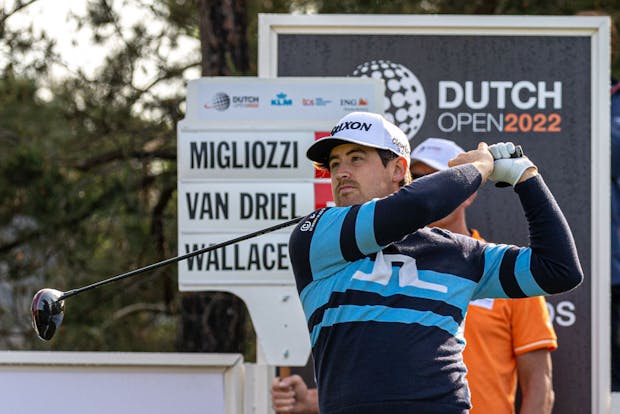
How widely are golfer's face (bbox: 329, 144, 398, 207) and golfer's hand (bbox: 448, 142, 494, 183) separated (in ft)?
0.66

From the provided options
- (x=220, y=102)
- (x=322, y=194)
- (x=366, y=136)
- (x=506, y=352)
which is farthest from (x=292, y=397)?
(x=366, y=136)

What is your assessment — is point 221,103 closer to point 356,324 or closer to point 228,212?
point 228,212

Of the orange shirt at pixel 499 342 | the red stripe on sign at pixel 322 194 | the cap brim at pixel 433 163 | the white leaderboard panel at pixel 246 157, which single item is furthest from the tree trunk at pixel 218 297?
the orange shirt at pixel 499 342

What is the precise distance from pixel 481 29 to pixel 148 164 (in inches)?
161

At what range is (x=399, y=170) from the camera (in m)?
3.36

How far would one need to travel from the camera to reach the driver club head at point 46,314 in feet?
12.1

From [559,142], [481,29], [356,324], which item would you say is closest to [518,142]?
[559,142]

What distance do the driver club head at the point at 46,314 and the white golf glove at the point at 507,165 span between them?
1.45 m

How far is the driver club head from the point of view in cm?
368

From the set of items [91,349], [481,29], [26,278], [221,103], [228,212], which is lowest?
[91,349]

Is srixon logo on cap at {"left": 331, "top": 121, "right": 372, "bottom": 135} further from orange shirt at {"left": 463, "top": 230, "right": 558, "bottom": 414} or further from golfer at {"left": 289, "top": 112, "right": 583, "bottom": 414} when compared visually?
orange shirt at {"left": 463, "top": 230, "right": 558, "bottom": 414}

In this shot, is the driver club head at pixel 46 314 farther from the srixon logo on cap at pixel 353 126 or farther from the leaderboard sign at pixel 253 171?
the srixon logo on cap at pixel 353 126

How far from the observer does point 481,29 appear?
4977 mm

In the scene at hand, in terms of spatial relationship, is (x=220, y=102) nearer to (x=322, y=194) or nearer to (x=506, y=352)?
(x=322, y=194)
